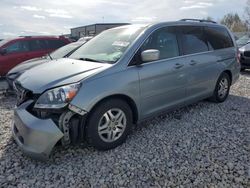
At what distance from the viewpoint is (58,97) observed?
2.77 m

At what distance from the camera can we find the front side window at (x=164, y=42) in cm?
363

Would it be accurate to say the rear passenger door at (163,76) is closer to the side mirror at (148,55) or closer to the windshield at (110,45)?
the side mirror at (148,55)

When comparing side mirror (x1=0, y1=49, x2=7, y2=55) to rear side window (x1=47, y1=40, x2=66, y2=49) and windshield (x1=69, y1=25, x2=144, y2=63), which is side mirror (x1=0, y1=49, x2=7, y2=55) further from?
windshield (x1=69, y1=25, x2=144, y2=63)

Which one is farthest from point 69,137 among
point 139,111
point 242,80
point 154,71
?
point 242,80

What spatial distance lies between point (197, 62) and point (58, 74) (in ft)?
8.33

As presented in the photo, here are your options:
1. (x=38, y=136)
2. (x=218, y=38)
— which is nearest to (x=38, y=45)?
(x=218, y=38)

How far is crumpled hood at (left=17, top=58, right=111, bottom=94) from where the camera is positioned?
290cm

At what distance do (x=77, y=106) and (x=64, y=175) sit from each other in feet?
2.68

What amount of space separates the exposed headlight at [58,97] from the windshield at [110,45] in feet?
2.52

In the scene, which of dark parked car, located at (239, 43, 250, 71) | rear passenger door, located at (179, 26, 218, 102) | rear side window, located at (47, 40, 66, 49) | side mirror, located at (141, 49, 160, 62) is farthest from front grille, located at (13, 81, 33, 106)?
dark parked car, located at (239, 43, 250, 71)

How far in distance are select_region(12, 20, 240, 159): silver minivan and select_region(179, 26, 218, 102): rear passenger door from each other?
2 centimetres

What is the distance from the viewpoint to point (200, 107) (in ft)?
16.4

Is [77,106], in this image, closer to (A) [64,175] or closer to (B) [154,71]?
(A) [64,175]

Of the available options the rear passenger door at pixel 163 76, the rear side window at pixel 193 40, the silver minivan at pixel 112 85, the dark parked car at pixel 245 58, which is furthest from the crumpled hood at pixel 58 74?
the dark parked car at pixel 245 58
